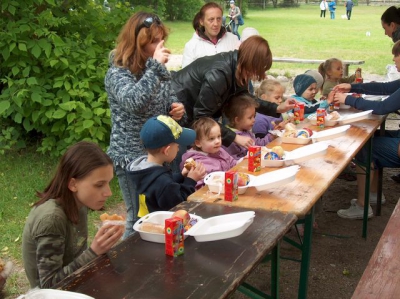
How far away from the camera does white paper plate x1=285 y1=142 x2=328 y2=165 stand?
3.26 m

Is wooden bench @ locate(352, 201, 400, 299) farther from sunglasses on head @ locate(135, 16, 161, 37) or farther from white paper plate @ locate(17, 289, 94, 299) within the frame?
sunglasses on head @ locate(135, 16, 161, 37)

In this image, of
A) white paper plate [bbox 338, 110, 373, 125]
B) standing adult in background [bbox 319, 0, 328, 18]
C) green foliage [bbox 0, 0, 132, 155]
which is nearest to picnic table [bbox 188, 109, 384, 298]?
white paper plate [bbox 338, 110, 373, 125]

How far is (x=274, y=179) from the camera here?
2.78 m

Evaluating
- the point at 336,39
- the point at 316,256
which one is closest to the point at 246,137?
the point at 316,256

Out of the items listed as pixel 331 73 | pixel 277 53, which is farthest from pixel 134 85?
pixel 277 53

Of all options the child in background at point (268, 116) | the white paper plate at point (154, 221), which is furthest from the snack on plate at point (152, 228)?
the child in background at point (268, 116)

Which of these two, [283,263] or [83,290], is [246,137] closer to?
[283,263]

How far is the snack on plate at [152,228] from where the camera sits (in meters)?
2.17

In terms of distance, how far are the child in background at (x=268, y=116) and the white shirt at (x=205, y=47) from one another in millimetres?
875

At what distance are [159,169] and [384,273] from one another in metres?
1.18

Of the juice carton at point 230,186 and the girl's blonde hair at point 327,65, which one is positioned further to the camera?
the girl's blonde hair at point 327,65

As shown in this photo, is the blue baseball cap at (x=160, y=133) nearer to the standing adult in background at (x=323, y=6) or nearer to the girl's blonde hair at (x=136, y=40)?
the girl's blonde hair at (x=136, y=40)

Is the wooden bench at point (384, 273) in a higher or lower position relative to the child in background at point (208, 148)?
lower

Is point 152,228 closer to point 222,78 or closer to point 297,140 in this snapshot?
point 222,78
